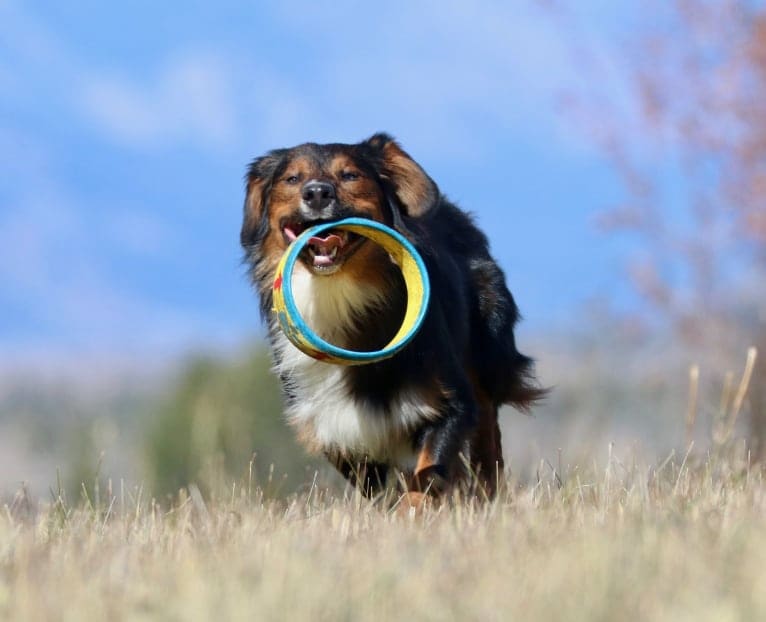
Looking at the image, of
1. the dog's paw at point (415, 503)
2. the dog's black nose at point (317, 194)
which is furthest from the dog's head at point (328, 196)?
the dog's paw at point (415, 503)

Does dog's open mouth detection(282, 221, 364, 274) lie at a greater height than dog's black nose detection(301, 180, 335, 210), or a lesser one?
lesser

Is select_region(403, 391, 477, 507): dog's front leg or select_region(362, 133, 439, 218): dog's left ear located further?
select_region(362, 133, 439, 218): dog's left ear

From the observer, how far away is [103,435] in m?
7.22

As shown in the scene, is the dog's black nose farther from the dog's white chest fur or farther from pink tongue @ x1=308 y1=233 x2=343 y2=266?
the dog's white chest fur

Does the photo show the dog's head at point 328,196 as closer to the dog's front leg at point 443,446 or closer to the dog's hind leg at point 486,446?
the dog's front leg at point 443,446

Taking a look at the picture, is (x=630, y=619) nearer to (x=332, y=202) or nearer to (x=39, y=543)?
(x=39, y=543)

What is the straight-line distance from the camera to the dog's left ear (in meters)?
6.63

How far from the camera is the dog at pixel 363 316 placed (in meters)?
6.43

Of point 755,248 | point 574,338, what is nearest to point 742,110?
point 755,248

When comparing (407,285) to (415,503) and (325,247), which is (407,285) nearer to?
(325,247)

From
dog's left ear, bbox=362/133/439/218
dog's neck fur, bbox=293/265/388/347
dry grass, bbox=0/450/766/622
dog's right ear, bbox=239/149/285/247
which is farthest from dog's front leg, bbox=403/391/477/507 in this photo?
dog's right ear, bbox=239/149/285/247

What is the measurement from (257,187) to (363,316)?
2.67 ft

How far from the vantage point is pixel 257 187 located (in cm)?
674

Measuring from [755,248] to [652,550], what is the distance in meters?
11.7
